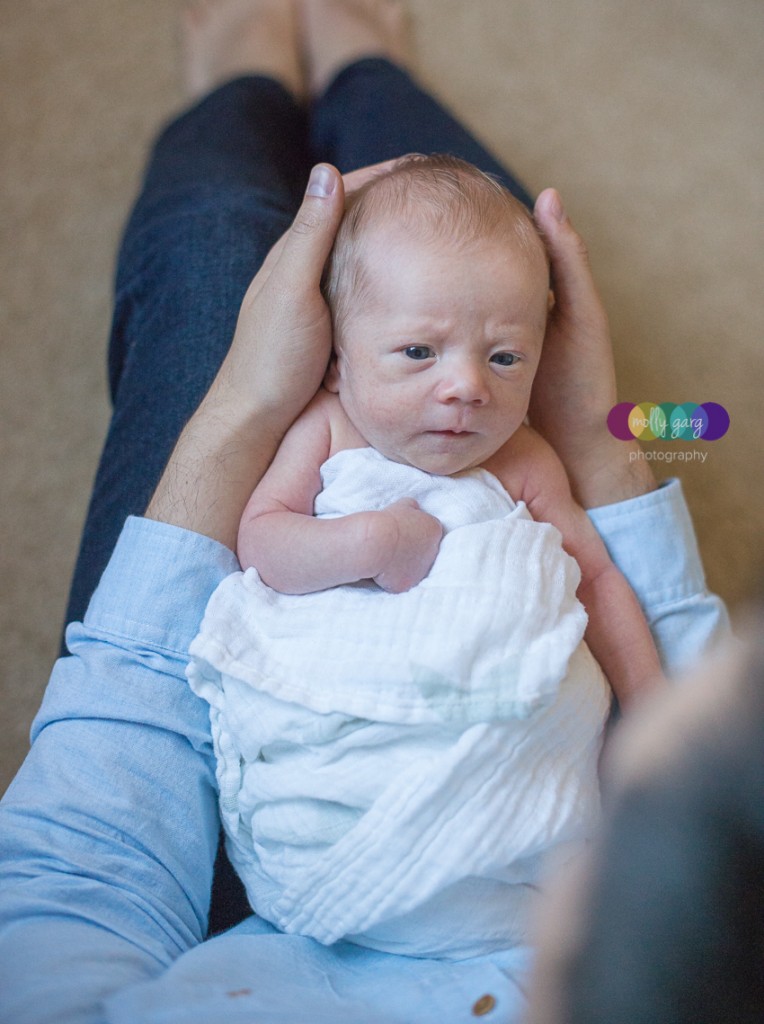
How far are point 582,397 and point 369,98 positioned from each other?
658 millimetres

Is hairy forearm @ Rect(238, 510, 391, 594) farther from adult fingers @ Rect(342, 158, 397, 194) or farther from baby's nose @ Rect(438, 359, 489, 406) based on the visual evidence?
adult fingers @ Rect(342, 158, 397, 194)

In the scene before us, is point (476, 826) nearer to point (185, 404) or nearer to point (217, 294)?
point (185, 404)

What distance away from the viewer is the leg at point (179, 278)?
3.01ft

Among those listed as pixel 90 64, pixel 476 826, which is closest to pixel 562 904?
pixel 476 826

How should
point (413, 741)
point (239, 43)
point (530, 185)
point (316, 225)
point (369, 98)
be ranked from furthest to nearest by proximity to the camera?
point (530, 185) < point (239, 43) < point (369, 98) < point (316, 225) < point (413, 741)

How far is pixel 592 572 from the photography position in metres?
0.84

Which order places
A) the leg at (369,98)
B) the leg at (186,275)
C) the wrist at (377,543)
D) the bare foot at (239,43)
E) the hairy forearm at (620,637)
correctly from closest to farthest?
the wrist at (377,543)
the hairy forearm at (620,637)
the leg at (186,275)
the leg at (369,98)
the bare foot at (239,43)

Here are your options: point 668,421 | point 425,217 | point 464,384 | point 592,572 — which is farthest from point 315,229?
point 668,421

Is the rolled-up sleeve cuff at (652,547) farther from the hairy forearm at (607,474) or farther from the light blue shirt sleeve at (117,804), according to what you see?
the light blue shirt sleeve at (117,804)

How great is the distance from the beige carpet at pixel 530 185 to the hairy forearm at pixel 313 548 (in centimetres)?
57

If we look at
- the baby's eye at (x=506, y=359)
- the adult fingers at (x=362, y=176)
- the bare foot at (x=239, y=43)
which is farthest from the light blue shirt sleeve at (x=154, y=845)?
the bare foot at (x=239, y=43)

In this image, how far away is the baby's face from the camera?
73cm

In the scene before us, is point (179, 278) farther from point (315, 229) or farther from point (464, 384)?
point (464, 384)

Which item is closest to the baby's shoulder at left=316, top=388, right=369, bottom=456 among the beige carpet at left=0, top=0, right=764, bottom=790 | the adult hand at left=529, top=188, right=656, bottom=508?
the adult hand at left=529, top=188, right=656, bottom=508
